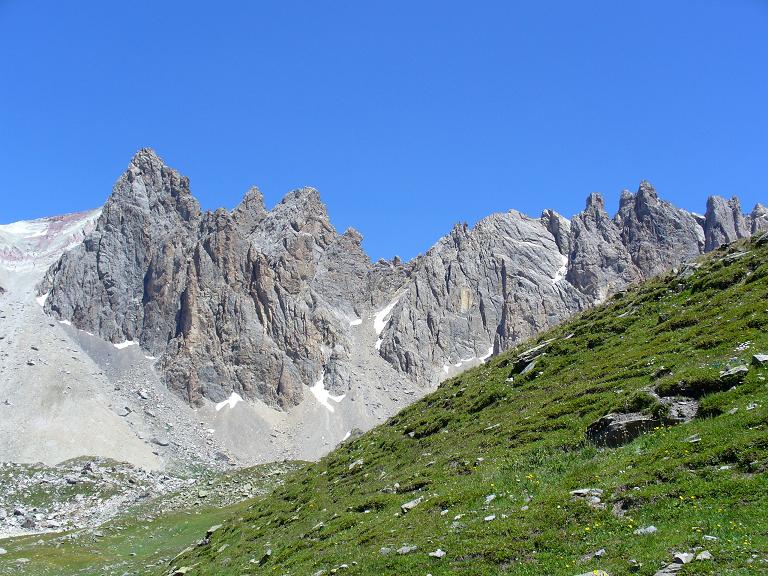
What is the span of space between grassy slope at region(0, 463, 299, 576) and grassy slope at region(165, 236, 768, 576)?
73.1ft

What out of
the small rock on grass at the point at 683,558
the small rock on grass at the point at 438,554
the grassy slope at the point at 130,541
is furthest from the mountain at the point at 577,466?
the grassy slope at the point at 130,541

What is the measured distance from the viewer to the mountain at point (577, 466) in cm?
1377

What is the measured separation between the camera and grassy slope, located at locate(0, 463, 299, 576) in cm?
5062

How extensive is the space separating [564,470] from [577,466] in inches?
20.0

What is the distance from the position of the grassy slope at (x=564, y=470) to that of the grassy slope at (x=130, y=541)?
22.3 meters

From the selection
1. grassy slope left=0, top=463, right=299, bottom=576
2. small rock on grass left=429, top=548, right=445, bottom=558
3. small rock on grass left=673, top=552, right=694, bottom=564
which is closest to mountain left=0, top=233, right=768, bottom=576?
small rock on grass left=673, top=552, right=694, bottom=564

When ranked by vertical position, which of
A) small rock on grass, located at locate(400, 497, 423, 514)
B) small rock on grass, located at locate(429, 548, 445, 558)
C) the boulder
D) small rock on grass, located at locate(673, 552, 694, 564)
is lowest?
small rock on grass, located at locate(673, 552, 694, 564)

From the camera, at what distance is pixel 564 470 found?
19.0 m

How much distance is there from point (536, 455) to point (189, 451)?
165868mm

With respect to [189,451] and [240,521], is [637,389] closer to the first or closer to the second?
[240,521]

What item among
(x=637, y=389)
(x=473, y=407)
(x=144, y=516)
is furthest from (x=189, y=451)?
(x=637, y=389)

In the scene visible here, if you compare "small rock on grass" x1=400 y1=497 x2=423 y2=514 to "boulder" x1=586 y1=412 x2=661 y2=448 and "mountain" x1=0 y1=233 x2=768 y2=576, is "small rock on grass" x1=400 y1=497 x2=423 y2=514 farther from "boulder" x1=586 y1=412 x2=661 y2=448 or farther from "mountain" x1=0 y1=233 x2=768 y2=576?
"boulder" x1=586 y1=412 x2=661 y2=448

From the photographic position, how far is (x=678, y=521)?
13.5 metres

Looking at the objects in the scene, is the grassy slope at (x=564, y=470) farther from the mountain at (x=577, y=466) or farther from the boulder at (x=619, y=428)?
the boulder at (x=619, y=428)
